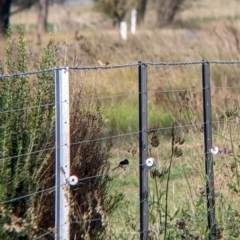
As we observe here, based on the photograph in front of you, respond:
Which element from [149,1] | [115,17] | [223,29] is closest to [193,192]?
[223,29]

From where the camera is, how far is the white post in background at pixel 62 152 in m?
4.94

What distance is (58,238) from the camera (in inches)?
195

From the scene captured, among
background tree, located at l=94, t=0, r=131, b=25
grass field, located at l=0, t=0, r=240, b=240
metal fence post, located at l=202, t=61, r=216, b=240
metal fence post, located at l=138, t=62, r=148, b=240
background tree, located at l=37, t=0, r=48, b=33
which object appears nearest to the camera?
metal fence post, located at l=138, t=62, r=148, b=240

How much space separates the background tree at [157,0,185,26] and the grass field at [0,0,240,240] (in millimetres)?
19544

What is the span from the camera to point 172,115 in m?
10.4

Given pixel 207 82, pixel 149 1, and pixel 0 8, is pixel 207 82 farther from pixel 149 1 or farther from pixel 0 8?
pixel 149 1

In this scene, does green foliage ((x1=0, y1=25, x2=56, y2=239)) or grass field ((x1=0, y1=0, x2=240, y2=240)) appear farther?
grass field ((x1=0, y1=0, x2=240, y2=240))

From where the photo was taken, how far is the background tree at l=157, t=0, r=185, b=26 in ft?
125

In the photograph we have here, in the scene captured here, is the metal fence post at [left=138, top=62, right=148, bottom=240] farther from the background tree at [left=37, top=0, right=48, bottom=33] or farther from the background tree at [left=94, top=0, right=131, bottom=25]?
the background tree at [left=37, top=0, right=48, bottom=33]

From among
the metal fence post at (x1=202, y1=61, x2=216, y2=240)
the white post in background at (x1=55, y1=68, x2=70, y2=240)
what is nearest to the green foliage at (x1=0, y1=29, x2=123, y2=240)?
the white post in background at (x1=55, y1=68, x2=70, y2=240)

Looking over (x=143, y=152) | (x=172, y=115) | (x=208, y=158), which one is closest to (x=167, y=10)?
(x=172, y=115)

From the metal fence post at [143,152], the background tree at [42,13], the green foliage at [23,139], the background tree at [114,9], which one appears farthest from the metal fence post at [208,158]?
the background tree at [42,13]

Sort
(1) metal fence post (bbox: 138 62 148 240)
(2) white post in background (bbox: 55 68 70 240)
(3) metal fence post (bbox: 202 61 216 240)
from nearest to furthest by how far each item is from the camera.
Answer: (2) white post in background (bbox: 55 68 70 240), (1) metal fence post (bbox: 138 62 148 240), (3) metal fence post (bbox: 202 61 216 240)

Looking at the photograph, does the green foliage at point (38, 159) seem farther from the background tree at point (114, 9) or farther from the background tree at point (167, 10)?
the background tree at point (114, 9)
